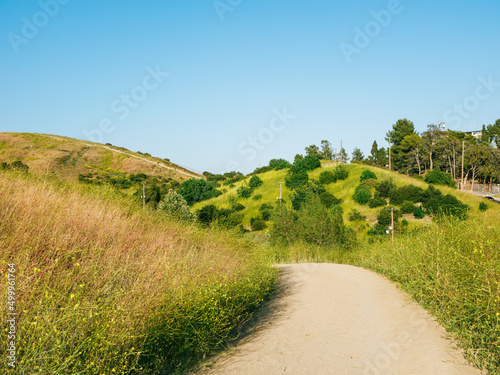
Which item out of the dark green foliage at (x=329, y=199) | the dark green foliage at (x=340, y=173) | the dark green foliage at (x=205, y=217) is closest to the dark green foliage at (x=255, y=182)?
the dark green foliage at (x=340, y=173)

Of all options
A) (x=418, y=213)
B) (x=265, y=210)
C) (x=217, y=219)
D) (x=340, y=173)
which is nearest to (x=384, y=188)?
(x=418, y=213)

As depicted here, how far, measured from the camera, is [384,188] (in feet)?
155

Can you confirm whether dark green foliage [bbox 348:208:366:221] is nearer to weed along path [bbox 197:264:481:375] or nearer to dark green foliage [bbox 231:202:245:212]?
dark green foliage [bbox 231:202:245:212]

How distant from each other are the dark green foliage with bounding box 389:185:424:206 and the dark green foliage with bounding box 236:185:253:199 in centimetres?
2216

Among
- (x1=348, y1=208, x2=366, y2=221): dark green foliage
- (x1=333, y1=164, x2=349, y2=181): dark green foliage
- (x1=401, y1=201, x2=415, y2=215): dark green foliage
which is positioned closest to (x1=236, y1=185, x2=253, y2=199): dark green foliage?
(x1=333, y1=164, x2=349, y2=181): dark green foliage

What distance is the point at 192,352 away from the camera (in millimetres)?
4867

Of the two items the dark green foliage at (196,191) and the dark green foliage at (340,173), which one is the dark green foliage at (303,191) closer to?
the dark green foliage at (340,173)

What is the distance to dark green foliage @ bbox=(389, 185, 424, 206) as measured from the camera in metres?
44.8

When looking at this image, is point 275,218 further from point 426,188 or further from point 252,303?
point 426,188

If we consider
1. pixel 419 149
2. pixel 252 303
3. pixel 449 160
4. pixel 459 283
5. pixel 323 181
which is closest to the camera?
pixel 459 283

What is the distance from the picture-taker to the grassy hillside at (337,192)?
1738 inches

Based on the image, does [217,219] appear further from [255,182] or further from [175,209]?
[255,182]

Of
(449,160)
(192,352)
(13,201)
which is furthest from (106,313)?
(449,160)

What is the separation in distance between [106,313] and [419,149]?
75.2m
